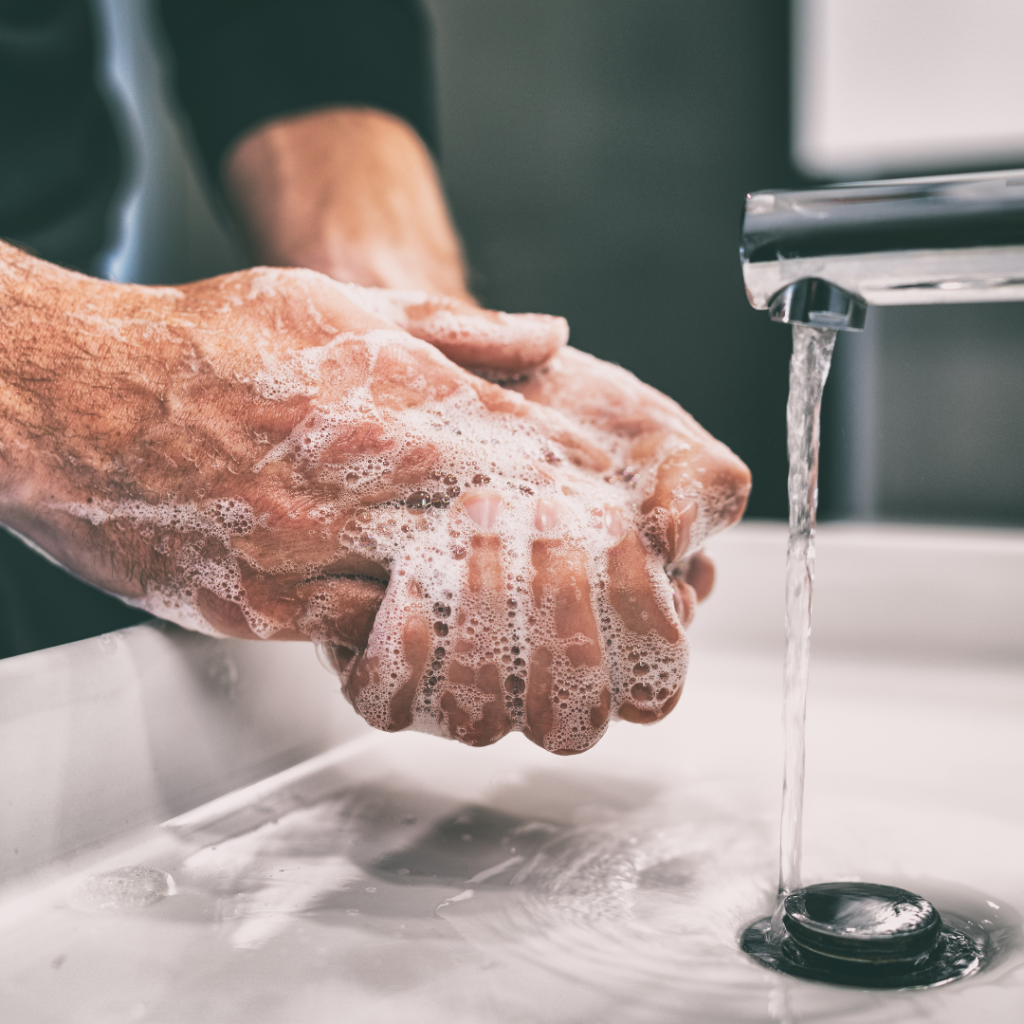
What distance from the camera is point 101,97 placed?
2.71ft

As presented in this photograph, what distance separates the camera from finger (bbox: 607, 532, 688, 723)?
1.24ft

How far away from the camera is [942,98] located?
69.5 inches

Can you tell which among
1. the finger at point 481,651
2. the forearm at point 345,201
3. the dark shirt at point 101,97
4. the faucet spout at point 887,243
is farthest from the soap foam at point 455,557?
the forearm at point 345,201

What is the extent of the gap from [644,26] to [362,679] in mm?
1837

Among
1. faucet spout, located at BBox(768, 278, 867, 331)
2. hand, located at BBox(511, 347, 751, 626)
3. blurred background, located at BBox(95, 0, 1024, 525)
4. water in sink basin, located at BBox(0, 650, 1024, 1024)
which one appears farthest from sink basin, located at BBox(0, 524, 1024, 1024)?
blurred background, located at BBox(95, 0, 1024, 525)

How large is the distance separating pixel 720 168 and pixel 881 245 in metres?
1.69

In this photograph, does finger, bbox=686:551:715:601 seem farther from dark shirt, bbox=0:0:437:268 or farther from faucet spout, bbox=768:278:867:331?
dark shirt, bbox=0:0:437:268

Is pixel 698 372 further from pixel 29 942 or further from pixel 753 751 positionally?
pixel 29 942

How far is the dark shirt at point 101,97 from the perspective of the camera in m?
0.60

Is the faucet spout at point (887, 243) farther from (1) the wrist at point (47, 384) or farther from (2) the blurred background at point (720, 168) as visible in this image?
(2) the blurred background at point (720, 168)

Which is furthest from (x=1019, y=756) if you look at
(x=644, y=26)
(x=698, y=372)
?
(x=644, y=26)

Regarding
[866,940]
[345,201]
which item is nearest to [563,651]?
[866,940]

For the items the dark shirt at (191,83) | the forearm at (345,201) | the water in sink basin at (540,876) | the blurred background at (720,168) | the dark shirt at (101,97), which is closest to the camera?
the water in sink basin at (540,876)

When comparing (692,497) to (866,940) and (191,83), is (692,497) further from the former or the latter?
(191,83)
